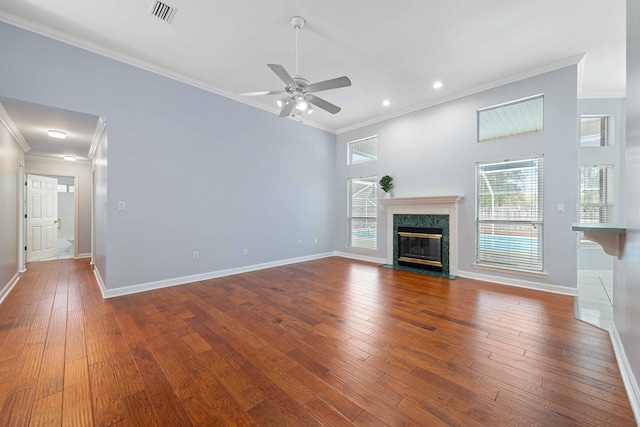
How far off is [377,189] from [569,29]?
12.4 ft

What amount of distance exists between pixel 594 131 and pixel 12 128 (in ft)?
33.0

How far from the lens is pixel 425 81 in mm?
4203

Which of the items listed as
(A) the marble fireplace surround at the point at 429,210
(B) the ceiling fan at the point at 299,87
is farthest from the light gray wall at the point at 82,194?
(A) the marble fireplace surround at the point at 429,210

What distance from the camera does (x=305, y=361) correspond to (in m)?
1.99

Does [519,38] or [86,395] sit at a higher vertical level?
[519,38]

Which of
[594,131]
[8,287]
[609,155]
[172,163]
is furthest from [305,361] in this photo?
[594,131]

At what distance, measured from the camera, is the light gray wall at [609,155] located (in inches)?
176

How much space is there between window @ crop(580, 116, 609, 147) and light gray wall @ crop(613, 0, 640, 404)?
3850 mm

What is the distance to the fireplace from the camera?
16.0 feet

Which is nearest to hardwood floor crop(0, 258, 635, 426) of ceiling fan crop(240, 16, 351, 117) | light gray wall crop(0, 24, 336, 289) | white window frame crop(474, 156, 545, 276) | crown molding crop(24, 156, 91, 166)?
white window frame crop(474, 156, 545, 276)

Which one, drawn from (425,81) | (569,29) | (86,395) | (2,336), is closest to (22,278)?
(2,336)

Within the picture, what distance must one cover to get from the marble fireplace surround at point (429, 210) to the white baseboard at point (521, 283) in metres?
0.26

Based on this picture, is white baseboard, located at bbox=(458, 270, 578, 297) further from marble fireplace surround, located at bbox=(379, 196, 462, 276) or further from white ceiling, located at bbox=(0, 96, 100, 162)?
white ceiling, located at bbox=(0, 96, 100, 162)

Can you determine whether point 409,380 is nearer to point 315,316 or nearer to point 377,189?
point 315,316
